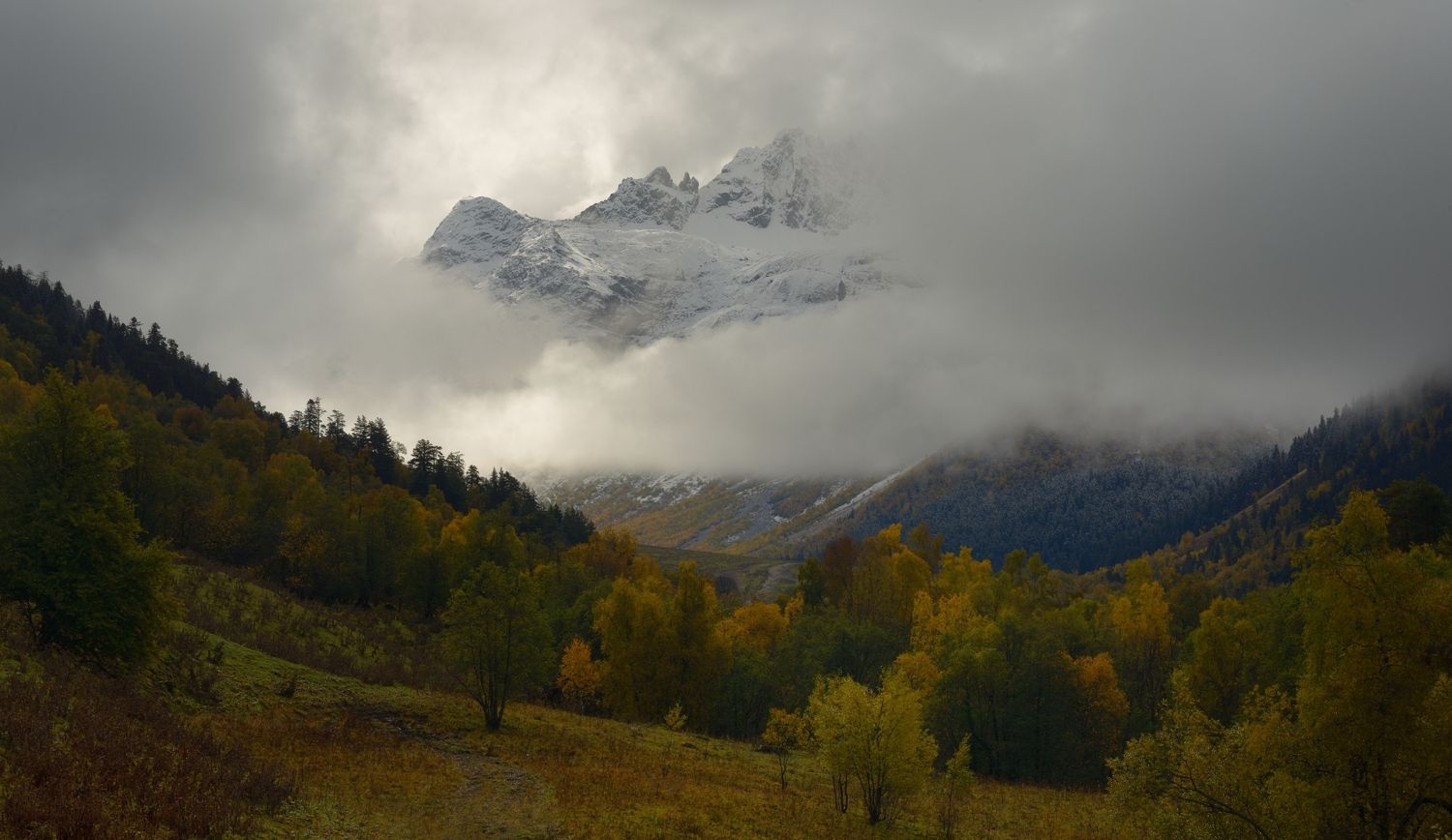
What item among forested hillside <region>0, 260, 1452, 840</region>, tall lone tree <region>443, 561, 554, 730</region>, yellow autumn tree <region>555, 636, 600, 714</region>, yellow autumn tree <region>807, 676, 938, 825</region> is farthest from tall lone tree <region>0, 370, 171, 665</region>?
yellow autumn tree <region>555, 636, 600, 714</region>

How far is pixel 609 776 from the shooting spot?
38.1 m

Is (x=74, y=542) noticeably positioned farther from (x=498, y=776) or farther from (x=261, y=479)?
(x=261, y=479)

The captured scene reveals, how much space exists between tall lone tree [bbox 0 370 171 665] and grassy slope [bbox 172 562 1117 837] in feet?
16.5

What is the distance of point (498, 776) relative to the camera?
35.9m

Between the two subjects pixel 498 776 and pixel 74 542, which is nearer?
pixel 74 542

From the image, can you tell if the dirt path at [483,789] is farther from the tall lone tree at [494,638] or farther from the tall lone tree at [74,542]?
the tall lone tree at [74,542]

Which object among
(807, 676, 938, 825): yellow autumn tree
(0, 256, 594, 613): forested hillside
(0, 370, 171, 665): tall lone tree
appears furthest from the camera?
(0, 256, 594, 613): forested hillside

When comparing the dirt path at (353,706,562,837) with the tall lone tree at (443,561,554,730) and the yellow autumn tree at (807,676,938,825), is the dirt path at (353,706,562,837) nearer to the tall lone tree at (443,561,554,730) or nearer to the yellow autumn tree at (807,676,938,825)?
the tall lone tree at (443,561,554,730)

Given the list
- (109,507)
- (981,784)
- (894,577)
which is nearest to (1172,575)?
(894,577)

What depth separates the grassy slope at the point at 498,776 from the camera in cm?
2873

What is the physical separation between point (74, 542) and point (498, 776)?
62.5 ft

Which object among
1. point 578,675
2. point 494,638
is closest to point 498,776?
point 494,638

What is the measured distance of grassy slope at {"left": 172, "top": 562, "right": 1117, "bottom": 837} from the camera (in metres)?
28.7

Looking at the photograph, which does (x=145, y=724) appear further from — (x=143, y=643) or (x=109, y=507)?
(x=109, y=507)
